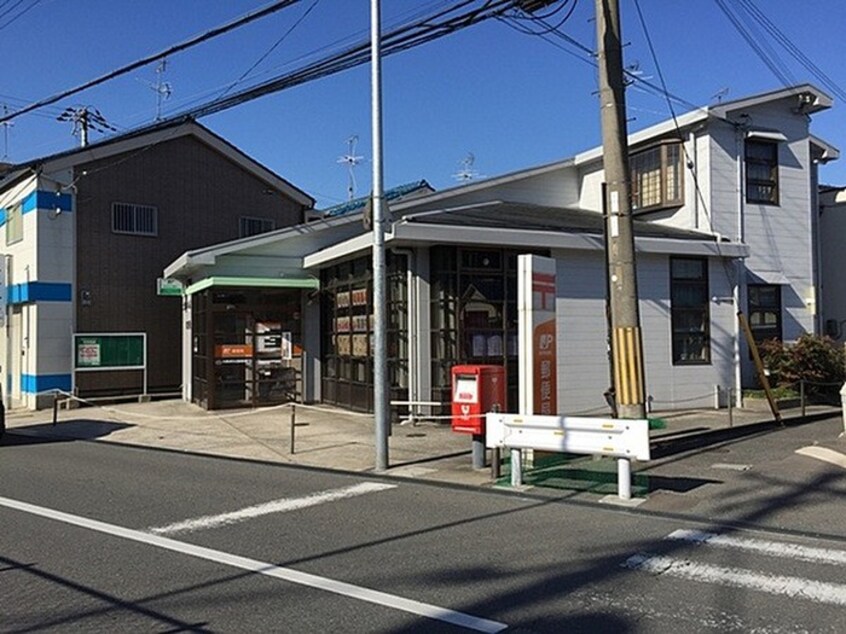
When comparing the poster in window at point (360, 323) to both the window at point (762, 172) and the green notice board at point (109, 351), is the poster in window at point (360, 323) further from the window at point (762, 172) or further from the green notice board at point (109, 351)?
the window at point (762, 172)

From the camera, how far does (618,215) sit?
1092cm

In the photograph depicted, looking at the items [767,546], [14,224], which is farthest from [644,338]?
[14,224]

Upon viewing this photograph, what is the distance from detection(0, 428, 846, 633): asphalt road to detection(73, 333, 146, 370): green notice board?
13197 millimetres

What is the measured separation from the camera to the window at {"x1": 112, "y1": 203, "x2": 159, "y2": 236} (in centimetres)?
2350

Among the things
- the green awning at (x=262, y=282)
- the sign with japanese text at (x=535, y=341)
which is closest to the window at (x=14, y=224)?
the green awning at (x=262, y=282)

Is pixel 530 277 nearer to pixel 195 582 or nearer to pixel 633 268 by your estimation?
pixel 633 268

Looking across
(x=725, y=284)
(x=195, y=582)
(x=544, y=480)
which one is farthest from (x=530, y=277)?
(x=725, y=284)

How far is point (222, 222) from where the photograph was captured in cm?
2562

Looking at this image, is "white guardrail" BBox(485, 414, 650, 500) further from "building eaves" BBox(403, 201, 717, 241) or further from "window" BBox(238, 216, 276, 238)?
"window" BBox(238, 216, 276, 238)

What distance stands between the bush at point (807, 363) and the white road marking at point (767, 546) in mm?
12285

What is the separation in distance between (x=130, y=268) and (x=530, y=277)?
Result: 641 inches

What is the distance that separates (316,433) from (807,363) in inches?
450

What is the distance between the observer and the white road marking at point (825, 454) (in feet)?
34.7

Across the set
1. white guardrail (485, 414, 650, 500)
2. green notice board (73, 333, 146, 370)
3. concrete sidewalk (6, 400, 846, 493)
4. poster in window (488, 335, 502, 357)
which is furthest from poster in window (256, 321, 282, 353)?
white guardrail (485, 414, 650, 500)
